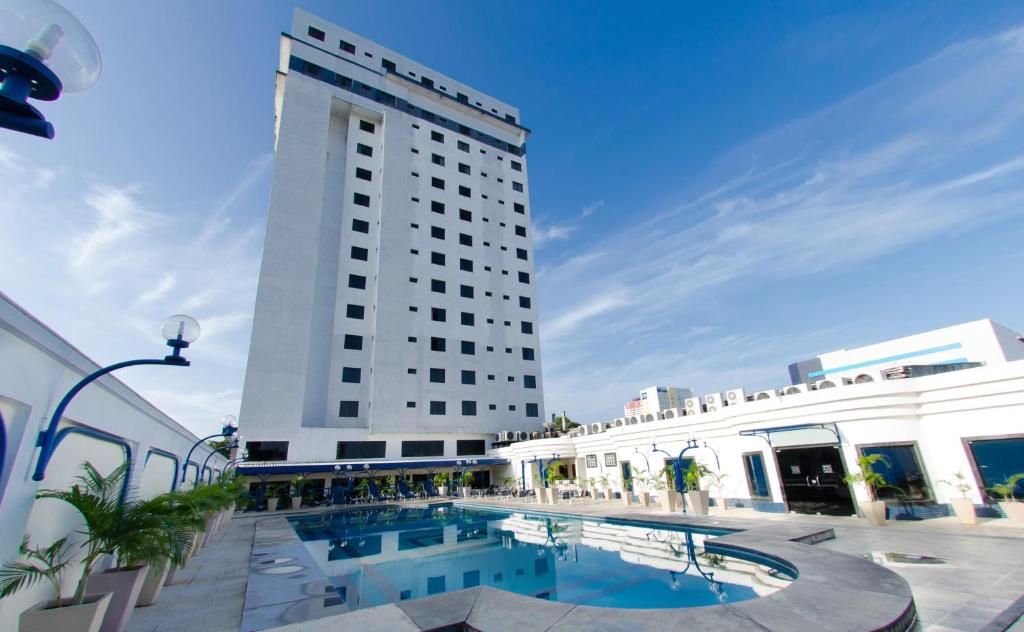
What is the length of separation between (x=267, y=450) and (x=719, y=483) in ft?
88.0

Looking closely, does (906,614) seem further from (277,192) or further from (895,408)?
(277,192)

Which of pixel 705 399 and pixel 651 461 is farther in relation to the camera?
pixel 651 461

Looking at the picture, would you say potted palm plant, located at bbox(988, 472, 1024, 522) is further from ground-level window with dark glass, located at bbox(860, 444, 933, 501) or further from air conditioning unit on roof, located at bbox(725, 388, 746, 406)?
air conditioning unit on roof, located at bbox(725, 388, 746, 406)

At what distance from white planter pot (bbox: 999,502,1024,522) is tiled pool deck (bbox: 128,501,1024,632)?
0.30 metres

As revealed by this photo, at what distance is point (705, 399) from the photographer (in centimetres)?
1792

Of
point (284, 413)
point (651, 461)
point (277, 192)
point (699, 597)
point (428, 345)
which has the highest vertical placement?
point (277, 192)

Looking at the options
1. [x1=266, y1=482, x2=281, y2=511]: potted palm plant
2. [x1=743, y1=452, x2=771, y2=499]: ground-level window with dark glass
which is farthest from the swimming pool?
[x1=266, y1=482, x2=281, y2=511]: potted palm plant

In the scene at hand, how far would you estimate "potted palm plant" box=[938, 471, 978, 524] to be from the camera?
10.3 m

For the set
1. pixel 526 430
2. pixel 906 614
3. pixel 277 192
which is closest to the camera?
pixel 906 614

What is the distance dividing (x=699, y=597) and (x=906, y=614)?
2.82 meters

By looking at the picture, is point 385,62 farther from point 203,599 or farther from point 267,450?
point 203,599

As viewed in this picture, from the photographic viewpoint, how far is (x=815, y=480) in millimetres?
13492

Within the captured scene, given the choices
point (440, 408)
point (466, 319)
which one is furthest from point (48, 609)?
point (466, 319)

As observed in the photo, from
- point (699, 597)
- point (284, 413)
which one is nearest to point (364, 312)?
point (284, 413)
